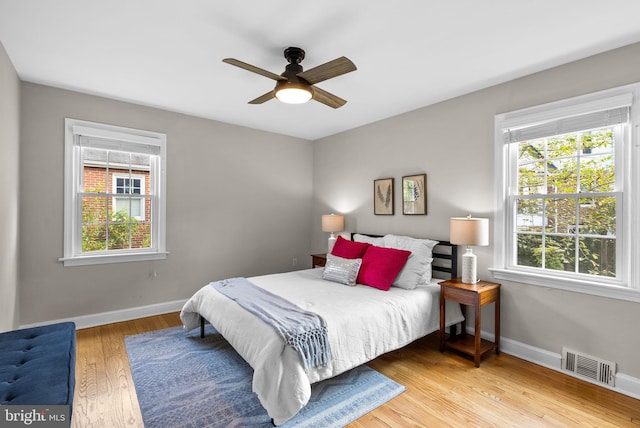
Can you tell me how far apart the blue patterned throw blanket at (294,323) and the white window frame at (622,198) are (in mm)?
1999

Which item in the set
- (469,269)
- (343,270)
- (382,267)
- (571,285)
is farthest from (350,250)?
(571,285)

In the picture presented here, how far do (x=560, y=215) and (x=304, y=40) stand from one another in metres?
2.70

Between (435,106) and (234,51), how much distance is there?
2348mm

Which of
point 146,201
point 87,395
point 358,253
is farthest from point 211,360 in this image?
point 146,201

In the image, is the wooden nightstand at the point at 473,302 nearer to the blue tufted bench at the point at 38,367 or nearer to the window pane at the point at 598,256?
the window pane at the point at 598,256

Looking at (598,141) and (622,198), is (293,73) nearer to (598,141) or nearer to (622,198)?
(598,141)

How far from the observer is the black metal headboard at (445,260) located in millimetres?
3376

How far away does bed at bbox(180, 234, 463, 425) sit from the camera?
1.92 metres

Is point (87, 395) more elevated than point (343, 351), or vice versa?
point (343, 351)

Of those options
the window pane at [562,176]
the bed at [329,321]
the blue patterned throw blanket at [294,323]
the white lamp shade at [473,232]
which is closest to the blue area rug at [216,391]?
the bed at [329,321]

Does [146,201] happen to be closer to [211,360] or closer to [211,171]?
[211,171]

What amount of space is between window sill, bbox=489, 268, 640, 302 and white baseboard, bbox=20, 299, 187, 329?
12.7 ft

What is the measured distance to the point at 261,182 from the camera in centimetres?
484

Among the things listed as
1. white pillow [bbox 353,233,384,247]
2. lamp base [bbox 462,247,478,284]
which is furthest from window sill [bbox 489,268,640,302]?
white pillow [bbox 353,233,384,247]
